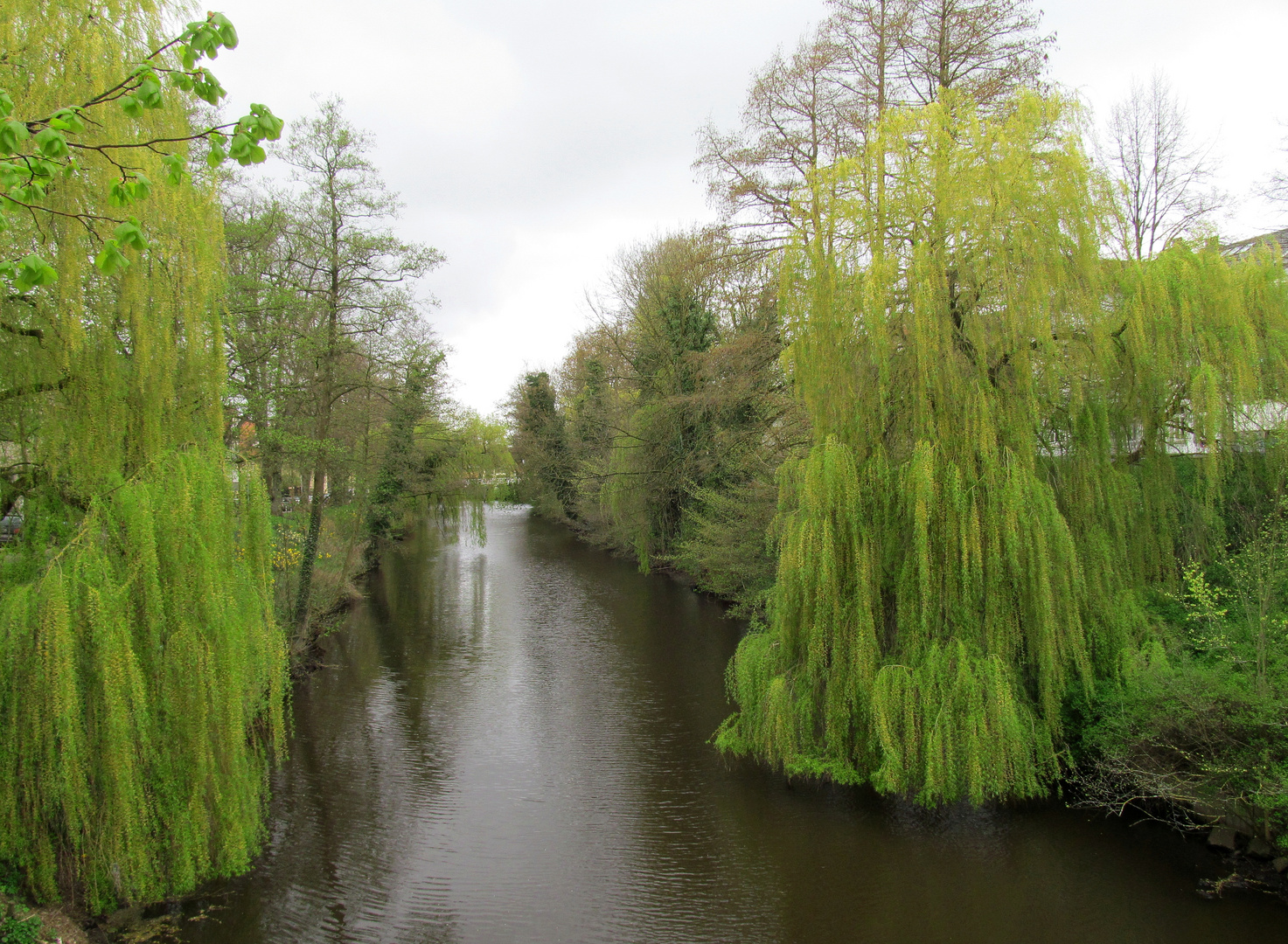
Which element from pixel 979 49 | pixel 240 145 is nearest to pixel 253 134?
pixel 240 145

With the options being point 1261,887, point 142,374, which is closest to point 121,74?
point 142,374

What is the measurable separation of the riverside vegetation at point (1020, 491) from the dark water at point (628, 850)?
0.64 metres

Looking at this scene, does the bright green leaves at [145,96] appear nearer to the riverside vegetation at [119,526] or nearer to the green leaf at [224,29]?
the green leaf at [224,29]

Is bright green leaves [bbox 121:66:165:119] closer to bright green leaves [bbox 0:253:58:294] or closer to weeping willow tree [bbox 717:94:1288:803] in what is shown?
bright green leaves [bbox 0:253:58:294]

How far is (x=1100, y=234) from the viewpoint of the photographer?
28.7 feet

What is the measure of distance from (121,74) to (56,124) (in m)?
3.75

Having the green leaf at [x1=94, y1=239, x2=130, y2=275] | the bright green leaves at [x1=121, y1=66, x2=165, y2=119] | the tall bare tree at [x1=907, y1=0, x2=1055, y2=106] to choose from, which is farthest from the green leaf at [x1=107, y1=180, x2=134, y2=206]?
the tall bare tree at [x1=907, y1=0, x2=1055, y2=106]

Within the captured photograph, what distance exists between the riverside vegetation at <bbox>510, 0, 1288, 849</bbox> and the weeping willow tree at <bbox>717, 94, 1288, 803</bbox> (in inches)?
1.2

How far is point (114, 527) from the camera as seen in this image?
18.8ft

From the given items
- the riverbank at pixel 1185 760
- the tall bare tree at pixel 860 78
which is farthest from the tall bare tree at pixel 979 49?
the riverbank at pixel 1185 760

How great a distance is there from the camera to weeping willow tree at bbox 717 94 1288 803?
26.2 feet

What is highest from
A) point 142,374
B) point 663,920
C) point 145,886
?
point 142,374

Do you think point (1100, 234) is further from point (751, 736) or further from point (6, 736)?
point (6, 736)

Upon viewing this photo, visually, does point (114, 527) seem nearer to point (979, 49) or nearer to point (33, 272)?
point (33, 272)
